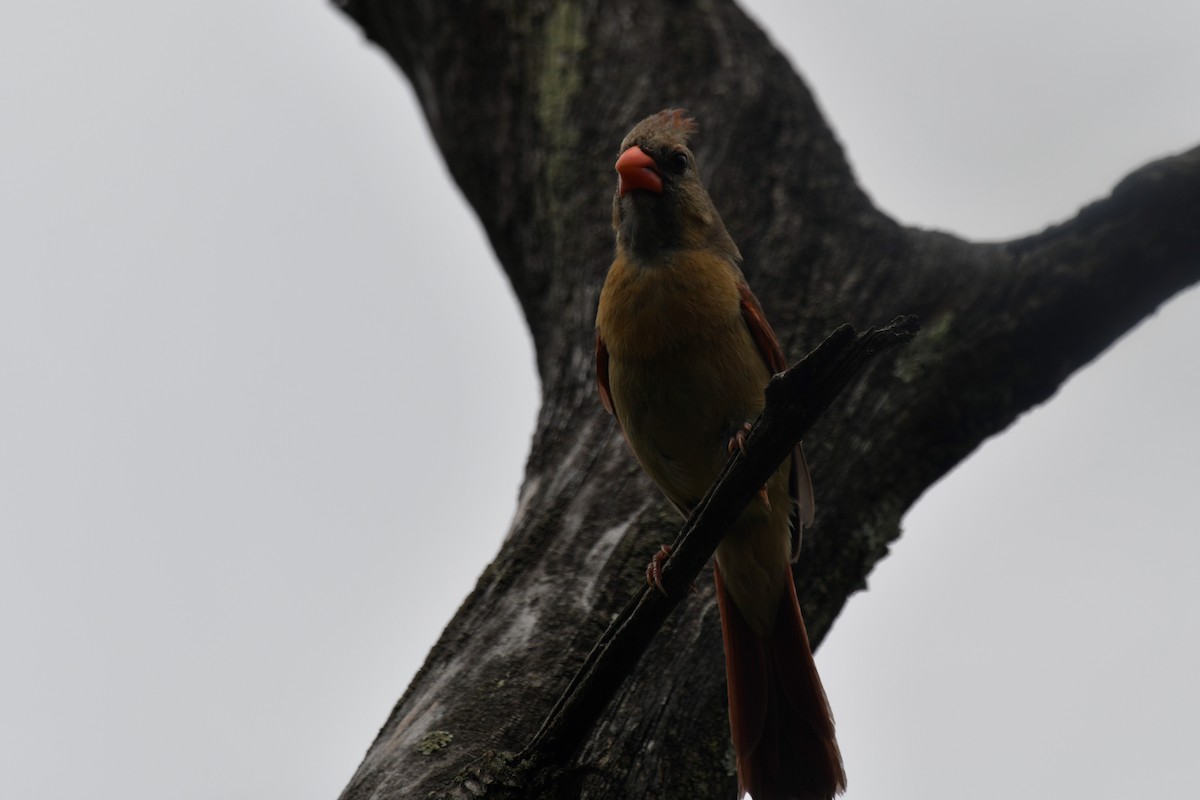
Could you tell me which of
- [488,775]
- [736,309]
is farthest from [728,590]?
[488,775]

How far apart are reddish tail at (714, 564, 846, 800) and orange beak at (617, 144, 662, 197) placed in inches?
43.4

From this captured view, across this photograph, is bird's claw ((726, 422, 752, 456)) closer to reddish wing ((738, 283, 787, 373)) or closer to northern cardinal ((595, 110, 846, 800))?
northern cardinal ((595, 110, 846, 800))

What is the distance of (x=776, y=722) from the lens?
3.16 meters

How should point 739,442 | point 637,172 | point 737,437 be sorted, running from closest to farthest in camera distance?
point 739,442
point 737,437
point 637,172

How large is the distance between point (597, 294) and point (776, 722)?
1.48 meters

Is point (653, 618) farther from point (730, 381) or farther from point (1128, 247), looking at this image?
point (1128, 247)

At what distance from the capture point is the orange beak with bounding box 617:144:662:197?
3549mm

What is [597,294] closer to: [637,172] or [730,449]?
[637,172]

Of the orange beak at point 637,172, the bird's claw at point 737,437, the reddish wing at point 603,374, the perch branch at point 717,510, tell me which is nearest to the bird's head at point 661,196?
the orange beak at point 637,172

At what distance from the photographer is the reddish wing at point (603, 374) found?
140 inches

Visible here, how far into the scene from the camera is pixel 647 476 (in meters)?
3.55

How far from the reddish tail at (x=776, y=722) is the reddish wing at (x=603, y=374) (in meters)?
0.62

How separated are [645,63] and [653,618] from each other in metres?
2.72

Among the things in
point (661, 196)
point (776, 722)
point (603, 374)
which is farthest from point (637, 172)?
point (776, 722)
